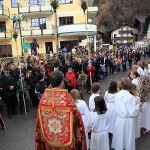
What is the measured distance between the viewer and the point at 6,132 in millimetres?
7988

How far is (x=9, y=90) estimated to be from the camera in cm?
955

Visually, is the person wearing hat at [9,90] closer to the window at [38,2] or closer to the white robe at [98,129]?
the white robe at [98,129]

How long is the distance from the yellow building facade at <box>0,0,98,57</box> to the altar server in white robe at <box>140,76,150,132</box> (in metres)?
24.2

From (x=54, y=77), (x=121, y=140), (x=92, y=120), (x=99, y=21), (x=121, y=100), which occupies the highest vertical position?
(x=99, y=21)

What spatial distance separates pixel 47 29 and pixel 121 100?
2732 centimetres

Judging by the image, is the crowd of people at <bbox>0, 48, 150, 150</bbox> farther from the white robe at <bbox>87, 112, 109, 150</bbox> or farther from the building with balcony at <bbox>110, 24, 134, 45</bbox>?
the building with balcony at <bbox>110, 24, 134, 45</bbox>

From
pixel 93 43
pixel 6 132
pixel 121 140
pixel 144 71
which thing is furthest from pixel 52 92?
pixel 93 43

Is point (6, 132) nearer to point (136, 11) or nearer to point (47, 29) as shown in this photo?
point (47, 29)

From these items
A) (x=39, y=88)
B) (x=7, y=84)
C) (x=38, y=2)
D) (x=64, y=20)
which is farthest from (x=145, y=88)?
(x=38, y=2)

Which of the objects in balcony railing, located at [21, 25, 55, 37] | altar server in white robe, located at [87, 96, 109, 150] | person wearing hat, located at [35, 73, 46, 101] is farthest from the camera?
balcony railing, located at [21, 25, 55, 37]

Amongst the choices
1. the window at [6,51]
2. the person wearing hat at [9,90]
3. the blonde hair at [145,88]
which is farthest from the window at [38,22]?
the blonde hair at [145,88]

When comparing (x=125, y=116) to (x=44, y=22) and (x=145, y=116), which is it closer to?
(x=145, y=116)

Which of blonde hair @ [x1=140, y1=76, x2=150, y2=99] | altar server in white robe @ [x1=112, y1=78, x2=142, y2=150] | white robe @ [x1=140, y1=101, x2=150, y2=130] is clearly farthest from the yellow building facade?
altar server in white robe @ [x1=112, y1=78, x2=142, y2=150]

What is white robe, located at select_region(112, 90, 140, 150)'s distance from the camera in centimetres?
530
